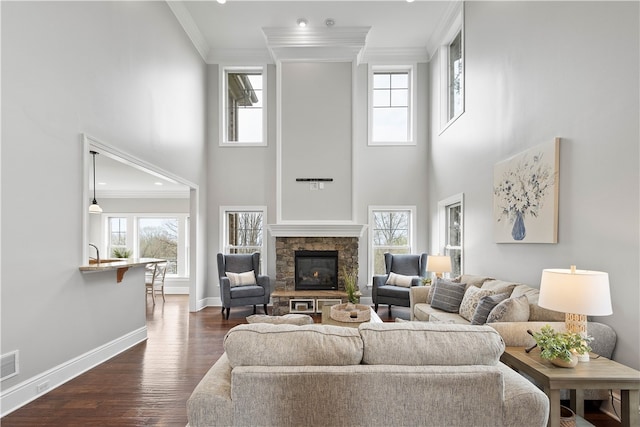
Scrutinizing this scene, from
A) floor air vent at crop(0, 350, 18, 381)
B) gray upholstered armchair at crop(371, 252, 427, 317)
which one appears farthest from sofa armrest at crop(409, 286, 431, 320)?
floor air vent at crop(0, 350, 18, 381)

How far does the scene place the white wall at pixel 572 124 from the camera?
2449mm

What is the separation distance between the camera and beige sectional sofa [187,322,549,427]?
1558 mm

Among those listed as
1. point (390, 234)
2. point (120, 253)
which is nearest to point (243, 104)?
point (390, 234)

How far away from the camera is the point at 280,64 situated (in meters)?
6.62

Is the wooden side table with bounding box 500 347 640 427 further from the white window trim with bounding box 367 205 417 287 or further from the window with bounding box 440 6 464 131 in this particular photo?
the white window trim with bounding box 367 205 417 287

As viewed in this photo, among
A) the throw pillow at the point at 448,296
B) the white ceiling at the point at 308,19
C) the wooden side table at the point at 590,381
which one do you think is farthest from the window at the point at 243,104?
the wooden side table at the point at 590,381

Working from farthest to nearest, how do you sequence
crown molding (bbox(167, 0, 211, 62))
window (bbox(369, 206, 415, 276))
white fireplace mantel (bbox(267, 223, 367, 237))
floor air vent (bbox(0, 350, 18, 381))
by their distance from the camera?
window (bbox(369, 206, 415, 276))
white fireplace mantel (bbox(267, 223, 367, 237))
crown molding (bbox(167, 0, 211, 62))
floor air vent (bbox(0, 350, 18, 381))

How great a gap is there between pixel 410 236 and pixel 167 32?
17.1 feet

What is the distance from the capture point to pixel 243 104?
725cm

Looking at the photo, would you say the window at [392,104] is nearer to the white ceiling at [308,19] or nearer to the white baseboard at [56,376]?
the white ceiling at [308,19]

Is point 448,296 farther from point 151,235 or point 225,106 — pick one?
point 151,235

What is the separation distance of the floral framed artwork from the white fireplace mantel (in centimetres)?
267

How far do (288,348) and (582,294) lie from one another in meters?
1.80

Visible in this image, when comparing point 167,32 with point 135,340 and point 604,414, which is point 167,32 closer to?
point 135,340
